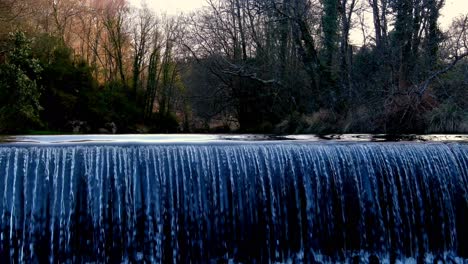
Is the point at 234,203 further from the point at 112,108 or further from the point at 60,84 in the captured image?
the point at 112,108

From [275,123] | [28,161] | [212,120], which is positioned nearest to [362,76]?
[275,123]

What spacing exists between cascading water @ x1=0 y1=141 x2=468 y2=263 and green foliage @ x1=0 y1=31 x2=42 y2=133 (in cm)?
1195

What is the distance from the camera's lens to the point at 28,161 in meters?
7.60

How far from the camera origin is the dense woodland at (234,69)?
16766 mm

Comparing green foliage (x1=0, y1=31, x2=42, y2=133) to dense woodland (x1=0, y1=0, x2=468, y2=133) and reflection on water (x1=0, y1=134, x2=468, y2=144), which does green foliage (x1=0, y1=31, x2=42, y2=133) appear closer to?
dense woodland (x1=0, y1=0, x2=468, y2=133)

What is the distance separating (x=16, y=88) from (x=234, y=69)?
8.68 metres

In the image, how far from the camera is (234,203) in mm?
8062

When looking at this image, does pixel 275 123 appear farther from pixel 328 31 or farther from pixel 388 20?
pixel 388 20

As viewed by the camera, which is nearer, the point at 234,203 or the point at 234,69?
the point at 234,203

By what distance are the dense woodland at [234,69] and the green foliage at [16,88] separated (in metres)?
0.04

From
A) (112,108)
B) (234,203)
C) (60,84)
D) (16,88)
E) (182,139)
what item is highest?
(60,84)

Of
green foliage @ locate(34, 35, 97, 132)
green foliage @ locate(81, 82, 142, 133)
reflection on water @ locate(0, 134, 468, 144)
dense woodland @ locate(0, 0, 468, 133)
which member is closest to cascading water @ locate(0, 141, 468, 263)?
reflection on water @ locate(0, 134, 468, 144)

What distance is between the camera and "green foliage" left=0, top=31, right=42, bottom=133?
62.0 feet

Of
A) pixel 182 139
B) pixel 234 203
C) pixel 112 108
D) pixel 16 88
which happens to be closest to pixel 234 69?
pixel 112 108
